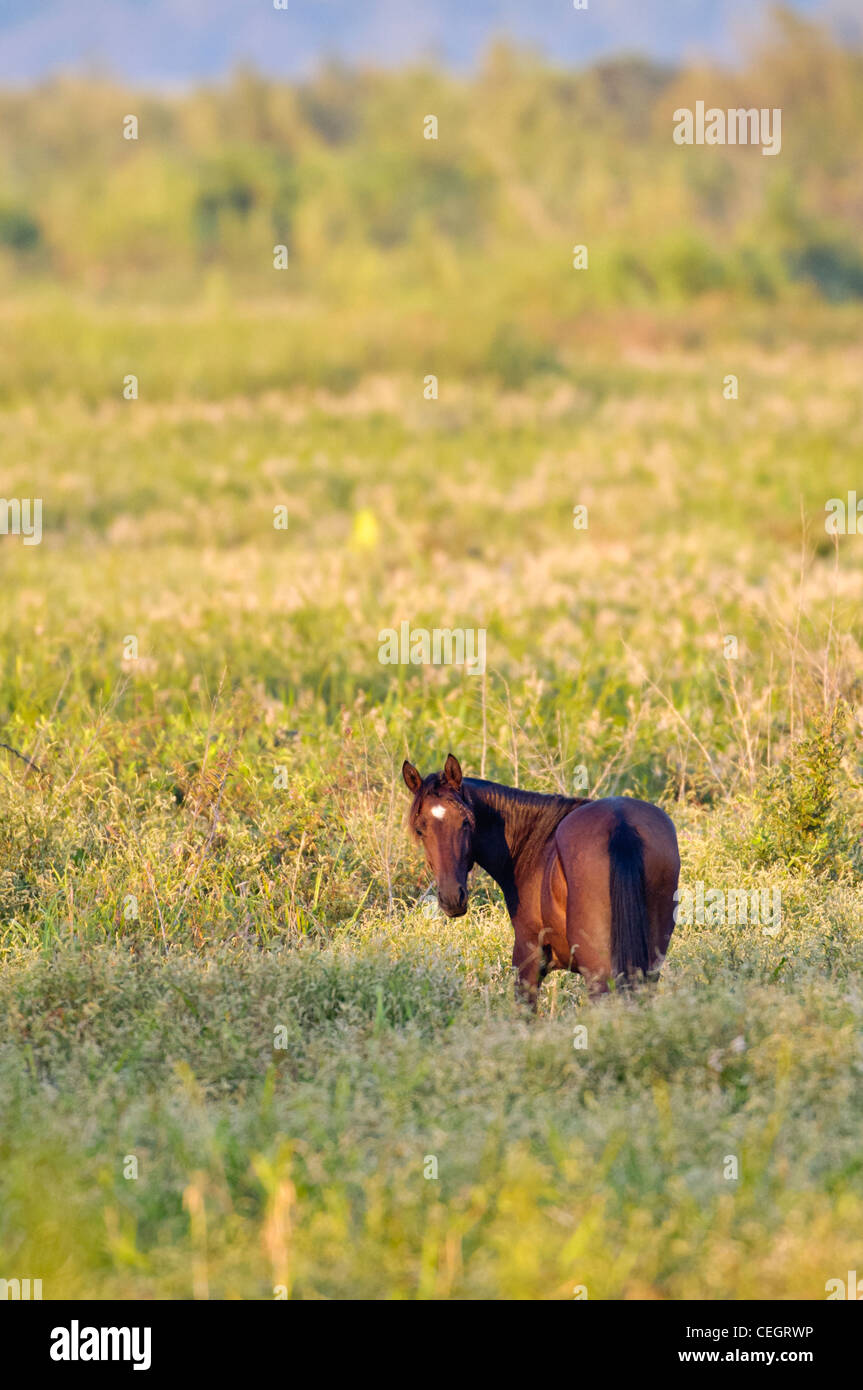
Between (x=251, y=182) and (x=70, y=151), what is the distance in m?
30.0

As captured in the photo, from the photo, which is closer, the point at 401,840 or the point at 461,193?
the point at 401,840

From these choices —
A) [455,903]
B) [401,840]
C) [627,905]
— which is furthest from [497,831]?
[401,840]

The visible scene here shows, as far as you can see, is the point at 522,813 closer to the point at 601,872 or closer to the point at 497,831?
the point at 497,831

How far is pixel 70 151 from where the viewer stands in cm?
7519

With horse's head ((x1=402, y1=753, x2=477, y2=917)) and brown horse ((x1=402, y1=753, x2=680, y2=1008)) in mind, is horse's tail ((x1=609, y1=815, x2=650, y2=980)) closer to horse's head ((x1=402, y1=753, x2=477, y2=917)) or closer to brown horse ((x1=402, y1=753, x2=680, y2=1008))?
brown horse ((x1=402, y1=753, x2=680, y2=1008))

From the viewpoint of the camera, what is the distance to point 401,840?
7.65 meters

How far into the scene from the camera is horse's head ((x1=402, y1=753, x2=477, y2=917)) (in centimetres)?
575

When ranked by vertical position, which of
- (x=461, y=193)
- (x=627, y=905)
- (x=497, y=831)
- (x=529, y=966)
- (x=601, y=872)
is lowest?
(x=529, y=966)

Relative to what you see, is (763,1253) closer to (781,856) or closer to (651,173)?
(781,856)

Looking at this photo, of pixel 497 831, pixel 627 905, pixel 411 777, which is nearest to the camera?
pixel 627 905

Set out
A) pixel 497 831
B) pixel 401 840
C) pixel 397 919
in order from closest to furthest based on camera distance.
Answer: pixel 497 831, pixel 397 919, pixel 401 840

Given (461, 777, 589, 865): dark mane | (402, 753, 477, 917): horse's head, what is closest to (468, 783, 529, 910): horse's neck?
(461, 777, 589, 865): dark mane

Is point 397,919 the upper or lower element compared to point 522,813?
lower

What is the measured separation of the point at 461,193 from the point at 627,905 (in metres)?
51.7
